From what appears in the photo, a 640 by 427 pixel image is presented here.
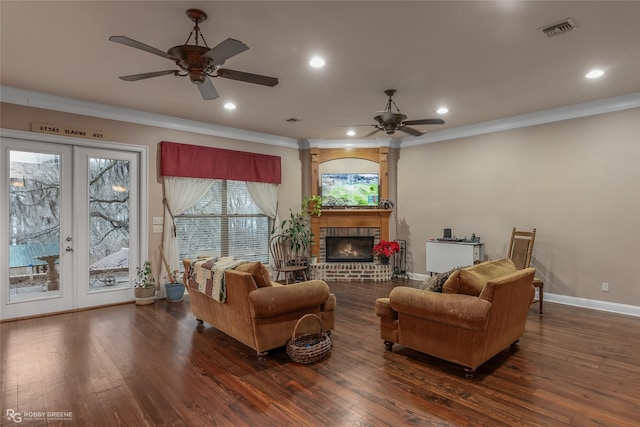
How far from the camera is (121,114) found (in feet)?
17.4

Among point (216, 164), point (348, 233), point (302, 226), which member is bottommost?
point (348, 233)

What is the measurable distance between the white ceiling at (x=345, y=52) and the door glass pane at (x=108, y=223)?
101 cm

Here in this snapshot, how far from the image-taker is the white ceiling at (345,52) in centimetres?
275

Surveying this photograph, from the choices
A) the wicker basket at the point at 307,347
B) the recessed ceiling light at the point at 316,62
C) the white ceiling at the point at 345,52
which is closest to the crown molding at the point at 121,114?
the white ceiling at the point at 345,52

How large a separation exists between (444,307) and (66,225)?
197 inches

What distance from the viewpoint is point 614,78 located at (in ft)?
13.6

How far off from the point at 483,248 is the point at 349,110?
3.34m

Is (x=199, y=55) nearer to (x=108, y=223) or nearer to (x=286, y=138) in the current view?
(x=108, y=223)

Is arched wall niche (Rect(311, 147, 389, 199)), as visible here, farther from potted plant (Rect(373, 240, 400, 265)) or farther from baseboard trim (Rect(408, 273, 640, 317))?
baseboard trim (Rect(408, 273, 640, 317))

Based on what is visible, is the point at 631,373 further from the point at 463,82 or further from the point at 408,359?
the point at 463,82

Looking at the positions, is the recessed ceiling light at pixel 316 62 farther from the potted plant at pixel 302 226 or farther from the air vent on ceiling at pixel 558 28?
the potted plant at pixel 302 226

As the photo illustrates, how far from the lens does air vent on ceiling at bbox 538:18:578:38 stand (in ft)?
9.57

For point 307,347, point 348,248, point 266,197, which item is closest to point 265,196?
point 266,197

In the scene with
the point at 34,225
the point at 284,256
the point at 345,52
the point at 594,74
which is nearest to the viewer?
the point at 345,52
